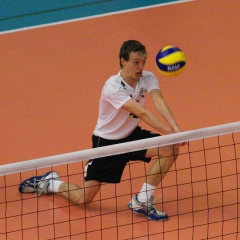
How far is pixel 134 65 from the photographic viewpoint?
6.99 meters

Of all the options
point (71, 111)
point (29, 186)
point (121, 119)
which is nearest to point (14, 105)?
point (71, 111)

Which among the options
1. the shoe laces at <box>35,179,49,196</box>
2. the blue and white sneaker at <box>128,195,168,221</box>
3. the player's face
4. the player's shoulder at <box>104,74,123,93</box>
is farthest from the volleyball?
the shoe laces at <box>35,179,49,196</box>

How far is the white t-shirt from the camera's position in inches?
279

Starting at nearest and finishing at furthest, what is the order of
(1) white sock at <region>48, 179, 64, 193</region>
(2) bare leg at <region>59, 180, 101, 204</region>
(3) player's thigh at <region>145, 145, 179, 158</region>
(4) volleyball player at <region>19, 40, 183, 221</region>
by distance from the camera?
(4) volleyball player at <region>19, 40, 183, 221</region>, (3) player's thigh at <region>145, 145, 179, 158</region>, (2) bare leg at <region>59, 180, 101, 204</region>, (1) white sock at <region>48, 179, 64, 193</region>

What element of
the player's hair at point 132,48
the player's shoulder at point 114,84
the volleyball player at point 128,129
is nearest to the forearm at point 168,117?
the volleyball player at point 128,129

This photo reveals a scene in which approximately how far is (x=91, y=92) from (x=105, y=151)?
3.76 meters

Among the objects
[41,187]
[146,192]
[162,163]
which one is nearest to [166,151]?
[162,163]

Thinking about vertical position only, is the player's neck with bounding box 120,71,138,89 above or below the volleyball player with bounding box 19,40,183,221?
above

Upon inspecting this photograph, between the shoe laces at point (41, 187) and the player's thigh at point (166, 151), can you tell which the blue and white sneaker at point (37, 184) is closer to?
the shoe laces at point (41, 187)

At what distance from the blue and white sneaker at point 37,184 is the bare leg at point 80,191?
0.61ft

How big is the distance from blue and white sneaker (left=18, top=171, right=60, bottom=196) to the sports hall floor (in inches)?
3.6

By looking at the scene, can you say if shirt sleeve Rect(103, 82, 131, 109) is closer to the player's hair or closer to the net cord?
the player's hair

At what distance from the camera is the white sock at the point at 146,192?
713 cm

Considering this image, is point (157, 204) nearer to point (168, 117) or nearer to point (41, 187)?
point (168, 117)
